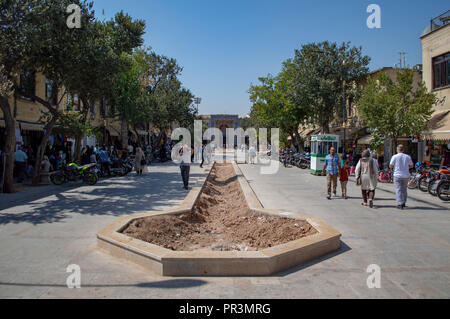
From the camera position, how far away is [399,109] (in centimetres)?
1694

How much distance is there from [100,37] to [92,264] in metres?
12.6

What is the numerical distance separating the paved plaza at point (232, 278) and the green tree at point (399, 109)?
7.77m

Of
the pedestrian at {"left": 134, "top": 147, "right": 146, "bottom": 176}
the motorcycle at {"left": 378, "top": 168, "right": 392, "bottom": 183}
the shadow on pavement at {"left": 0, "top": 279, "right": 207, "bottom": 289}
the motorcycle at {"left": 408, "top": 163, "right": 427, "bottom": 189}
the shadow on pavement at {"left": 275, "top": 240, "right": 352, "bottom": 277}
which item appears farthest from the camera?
the pedestrian at {"left": 134, "top": 147, "right": 146, "bottom": 176}

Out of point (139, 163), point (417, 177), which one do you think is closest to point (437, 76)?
point (417, 177)

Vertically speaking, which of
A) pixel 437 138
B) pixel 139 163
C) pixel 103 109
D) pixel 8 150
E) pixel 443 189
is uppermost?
pixel 103 109

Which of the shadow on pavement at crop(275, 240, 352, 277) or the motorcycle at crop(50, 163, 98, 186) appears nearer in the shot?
the shadow on pavement at crop(275, 240, 352, 277)

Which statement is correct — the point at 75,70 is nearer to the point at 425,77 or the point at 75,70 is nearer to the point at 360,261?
the point at 360,261

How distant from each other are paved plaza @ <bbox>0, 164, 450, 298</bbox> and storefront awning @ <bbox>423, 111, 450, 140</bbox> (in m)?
7.48

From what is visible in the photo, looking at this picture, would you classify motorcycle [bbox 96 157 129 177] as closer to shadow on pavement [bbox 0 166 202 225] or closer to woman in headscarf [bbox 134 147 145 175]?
woman in headscarf [bbox 134 147 145 175]

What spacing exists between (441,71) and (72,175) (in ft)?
61.4

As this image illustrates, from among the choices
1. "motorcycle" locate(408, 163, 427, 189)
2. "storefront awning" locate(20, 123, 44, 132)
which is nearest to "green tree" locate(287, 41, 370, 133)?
"motorcycle" locate(408, 163, 427, 189)

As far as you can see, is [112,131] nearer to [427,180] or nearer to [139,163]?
[139,163]

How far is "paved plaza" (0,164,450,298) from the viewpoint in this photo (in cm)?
400

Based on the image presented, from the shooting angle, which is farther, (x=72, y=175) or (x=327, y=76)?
(x=327, y=76)
